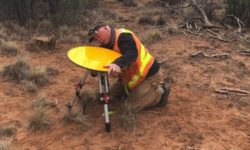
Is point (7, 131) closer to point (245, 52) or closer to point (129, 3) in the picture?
point (245, 52)

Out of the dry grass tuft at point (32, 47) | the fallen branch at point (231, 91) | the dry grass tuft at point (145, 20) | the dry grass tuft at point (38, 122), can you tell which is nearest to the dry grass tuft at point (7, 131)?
the dry grass tuft at point (38, 122)

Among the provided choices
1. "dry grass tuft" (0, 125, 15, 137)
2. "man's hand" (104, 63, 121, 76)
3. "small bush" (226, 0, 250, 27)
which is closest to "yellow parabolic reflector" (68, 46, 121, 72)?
"man's hand" (104, 63, 121, 76)

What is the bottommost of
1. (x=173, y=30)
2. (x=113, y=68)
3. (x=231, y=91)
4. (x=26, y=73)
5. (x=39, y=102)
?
(x=231, y=91)

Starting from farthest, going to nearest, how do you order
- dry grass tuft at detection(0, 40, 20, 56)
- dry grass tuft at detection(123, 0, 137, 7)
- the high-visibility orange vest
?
dry grass tuft at detection(123, 0, 137, 7), dry grass tuft at detection(0, 40, 20, 56), the high-visibility orange vest

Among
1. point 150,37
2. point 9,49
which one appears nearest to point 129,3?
point 150,37

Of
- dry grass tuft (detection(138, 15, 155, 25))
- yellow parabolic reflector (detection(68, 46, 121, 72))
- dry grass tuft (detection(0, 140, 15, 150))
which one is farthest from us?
dry grass tuft (detection(138, 15, 155, 25))

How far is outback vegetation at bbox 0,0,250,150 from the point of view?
15.3 ft

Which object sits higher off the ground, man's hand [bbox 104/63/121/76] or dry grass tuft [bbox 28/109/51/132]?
man's hand [bbox 104/63/121/76]

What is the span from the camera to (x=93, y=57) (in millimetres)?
4875

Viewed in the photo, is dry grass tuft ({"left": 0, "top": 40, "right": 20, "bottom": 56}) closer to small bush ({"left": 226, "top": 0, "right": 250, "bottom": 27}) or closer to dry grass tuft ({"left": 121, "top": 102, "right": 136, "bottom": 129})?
dry grass tuft ({"left": 121, "top": 102, "right": 136, "bottom": 129})

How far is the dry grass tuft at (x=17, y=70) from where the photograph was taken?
6.47 meters

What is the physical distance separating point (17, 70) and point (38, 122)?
1905 millimetres

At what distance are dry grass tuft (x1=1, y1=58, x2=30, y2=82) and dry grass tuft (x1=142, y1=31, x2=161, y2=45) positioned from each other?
2.65 m

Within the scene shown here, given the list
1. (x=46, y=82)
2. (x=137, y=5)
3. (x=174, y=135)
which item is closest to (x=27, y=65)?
(x=46, y=82)
